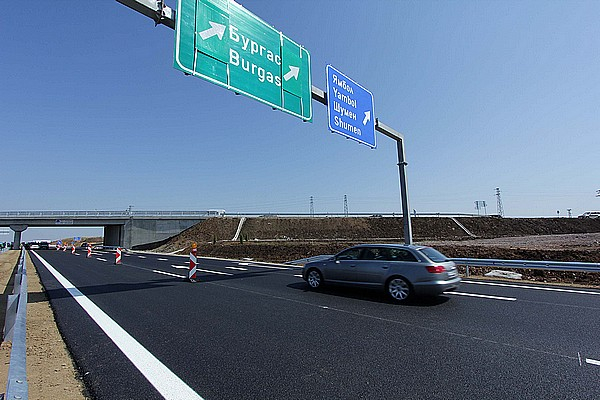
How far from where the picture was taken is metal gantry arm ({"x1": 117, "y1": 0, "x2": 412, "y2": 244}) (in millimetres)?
6578

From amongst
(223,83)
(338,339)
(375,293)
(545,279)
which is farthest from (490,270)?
(223,83)

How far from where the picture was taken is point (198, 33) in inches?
283

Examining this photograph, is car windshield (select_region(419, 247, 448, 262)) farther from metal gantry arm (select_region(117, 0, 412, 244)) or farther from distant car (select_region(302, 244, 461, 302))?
metal gantry arm (select_region(117, 0, 412, 244))

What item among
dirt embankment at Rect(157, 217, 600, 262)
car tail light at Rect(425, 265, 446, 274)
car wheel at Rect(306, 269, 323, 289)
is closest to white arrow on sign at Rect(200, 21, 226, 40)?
car wheel at Rect(306, 269, 323, 289)

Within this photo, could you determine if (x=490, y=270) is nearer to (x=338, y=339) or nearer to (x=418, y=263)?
(x=418, y=263)

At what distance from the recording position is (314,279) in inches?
372

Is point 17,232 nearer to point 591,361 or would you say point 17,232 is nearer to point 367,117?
point 367,117

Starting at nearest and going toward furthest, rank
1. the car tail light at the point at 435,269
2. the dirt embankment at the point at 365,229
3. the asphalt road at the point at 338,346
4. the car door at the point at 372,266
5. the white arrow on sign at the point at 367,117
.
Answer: the asphalt road at the point at 338,346 < the car tail light at the point at 435,269 < the car door at the point at 372,266 < the white arrow on sign at the point at 367,117 < the dirt embankment at the point at 365,229

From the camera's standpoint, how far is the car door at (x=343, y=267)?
28.2 ft

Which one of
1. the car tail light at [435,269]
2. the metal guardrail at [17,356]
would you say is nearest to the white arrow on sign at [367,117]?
the car tail light at [435,269]

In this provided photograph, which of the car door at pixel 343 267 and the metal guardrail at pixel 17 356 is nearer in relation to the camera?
the metal guardrail at pixel 17 356

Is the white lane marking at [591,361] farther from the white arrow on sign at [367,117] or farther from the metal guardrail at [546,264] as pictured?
the white arrow on sign at [367,117]

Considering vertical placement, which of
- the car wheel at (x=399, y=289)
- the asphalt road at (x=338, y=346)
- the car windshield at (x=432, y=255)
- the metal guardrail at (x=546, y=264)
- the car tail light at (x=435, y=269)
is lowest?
the asphalt road at (x=338, y=346)

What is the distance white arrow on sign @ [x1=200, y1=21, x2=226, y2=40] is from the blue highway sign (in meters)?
4.61
